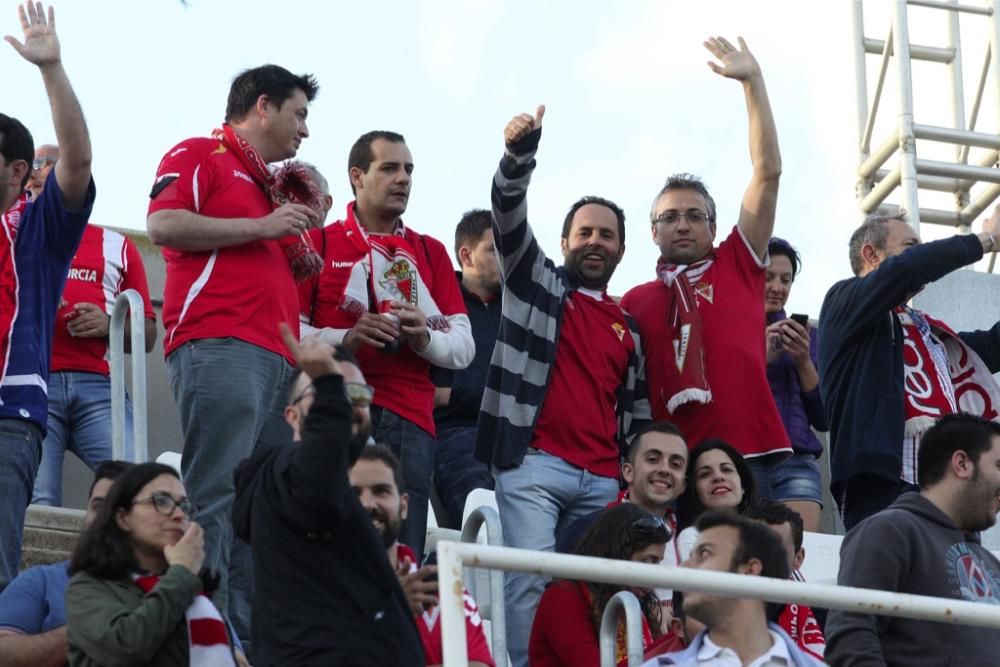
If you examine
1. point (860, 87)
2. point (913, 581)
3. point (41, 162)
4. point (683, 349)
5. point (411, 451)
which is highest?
point (860, 87)

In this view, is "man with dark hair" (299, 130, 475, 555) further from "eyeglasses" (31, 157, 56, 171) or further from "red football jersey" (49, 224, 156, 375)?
"eyeglasses" (31, 157, 56, 171)

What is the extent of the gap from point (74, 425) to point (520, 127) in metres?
2.11

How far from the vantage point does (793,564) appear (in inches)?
264

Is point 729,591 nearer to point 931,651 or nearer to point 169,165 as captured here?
point 931,651

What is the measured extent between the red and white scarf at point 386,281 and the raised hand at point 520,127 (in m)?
0.59

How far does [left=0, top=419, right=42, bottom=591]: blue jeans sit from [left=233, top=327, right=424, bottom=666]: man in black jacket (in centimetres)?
155

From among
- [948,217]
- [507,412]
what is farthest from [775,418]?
[948,217]

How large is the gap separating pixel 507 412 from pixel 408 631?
2.37 meters

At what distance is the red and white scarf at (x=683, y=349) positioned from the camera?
7.32m

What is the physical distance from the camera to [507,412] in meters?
6.94

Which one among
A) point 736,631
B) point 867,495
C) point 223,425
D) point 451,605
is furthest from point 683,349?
point 451,605

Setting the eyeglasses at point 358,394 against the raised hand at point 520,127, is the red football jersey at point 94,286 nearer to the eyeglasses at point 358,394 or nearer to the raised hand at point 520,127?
the raised hand at point 520,127

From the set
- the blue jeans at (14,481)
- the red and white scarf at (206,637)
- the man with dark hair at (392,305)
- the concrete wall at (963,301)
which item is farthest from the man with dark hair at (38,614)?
the concrete wall at (963,301)

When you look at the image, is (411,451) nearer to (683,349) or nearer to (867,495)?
(683,349)
